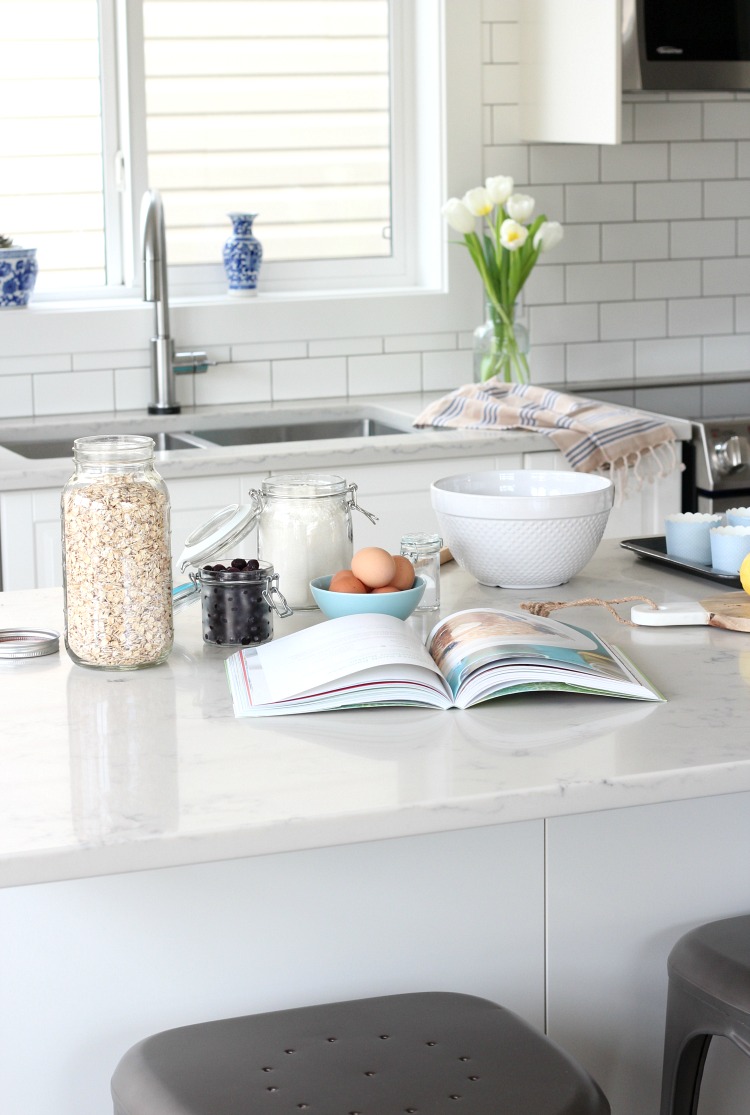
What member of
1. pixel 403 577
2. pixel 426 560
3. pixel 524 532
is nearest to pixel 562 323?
pixel 524 532

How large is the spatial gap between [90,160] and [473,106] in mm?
1039

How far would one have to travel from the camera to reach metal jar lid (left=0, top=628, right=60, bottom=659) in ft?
5.28

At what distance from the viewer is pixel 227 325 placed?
147 inches

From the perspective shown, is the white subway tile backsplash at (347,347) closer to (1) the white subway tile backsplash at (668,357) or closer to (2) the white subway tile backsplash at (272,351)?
(2) the white subway tile backsplash at (272,351)

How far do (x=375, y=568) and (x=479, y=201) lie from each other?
213 centimetres

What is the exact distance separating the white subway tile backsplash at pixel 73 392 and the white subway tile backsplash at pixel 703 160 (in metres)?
1.71

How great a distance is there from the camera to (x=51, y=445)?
3512 millimetres

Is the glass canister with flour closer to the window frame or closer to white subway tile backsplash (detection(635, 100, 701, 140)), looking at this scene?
the window frame

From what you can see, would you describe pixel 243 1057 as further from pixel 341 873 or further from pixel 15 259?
pixel 15 259

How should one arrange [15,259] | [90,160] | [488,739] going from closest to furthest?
[488,739] → [15,259] → [90,160]

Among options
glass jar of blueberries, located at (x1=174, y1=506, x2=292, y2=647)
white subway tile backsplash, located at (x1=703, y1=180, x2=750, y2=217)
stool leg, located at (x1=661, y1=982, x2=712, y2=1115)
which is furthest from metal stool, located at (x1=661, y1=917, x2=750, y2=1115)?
white subway tile backsplash, located at (x1=703, y1=180, x2=750, y2=217)

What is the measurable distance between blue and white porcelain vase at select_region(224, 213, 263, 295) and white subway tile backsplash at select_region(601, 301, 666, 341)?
1011 mm

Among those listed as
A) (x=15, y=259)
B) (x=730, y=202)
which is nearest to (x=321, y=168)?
(x=15, y=259)

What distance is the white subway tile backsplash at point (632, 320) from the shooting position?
4.02 meters
